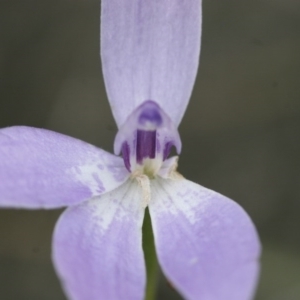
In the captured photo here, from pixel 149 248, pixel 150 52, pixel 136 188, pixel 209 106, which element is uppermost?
pixel 150 52

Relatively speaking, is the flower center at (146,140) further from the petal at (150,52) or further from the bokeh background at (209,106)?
the bokeh background at (209,106)

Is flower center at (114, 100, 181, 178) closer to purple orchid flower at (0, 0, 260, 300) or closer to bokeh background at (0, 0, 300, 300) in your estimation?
purple orchid flower at (0, 0, 260, 300)

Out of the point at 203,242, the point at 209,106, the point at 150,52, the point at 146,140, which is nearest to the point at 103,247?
the point at 203,242

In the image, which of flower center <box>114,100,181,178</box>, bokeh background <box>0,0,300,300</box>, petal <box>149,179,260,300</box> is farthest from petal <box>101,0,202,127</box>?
bokeh background <box>0,0,300,300</box>

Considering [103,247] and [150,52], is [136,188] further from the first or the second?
[150,52]

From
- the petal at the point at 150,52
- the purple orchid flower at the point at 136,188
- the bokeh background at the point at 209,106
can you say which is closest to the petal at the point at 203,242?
the purple orchid flower at the point at 136,188

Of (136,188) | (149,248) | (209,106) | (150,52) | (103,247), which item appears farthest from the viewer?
(209,106)

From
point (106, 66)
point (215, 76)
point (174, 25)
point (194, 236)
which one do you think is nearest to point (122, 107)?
point (106, 66)
